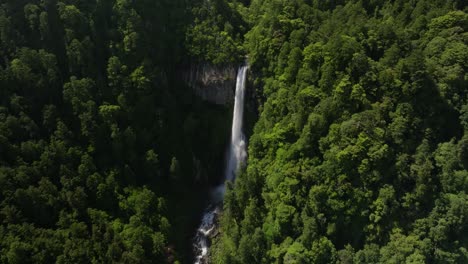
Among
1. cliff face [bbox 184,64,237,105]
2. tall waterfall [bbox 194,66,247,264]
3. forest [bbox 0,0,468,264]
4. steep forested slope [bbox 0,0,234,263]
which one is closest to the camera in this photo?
forest [bbox 0,0,468,264]

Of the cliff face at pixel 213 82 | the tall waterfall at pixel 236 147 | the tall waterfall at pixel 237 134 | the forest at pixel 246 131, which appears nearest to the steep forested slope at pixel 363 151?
the forest at pixel 246 131

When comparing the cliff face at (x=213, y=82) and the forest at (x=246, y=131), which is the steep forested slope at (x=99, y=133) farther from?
the cliff face at (x=213, y=82)

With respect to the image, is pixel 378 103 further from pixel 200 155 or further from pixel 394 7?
pixel 200 155

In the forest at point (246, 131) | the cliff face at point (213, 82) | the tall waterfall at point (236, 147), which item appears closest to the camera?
the forest at point (246, 131)

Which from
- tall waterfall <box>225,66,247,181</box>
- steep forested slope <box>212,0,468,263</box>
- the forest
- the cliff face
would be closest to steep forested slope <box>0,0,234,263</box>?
the forest

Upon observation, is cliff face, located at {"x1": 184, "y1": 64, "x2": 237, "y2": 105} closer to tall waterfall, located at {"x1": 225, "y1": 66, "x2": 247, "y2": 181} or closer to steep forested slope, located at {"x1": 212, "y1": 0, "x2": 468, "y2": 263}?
tall waterfall, located at {"x1": 225, "y1": 66, "x2": 247, "y2": 181}

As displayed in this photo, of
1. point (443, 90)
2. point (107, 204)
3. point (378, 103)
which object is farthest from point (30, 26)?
point (443, 90)

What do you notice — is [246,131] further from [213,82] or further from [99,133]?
[99,133]

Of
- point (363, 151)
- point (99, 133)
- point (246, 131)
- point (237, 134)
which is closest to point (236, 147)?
point (237, 134)
